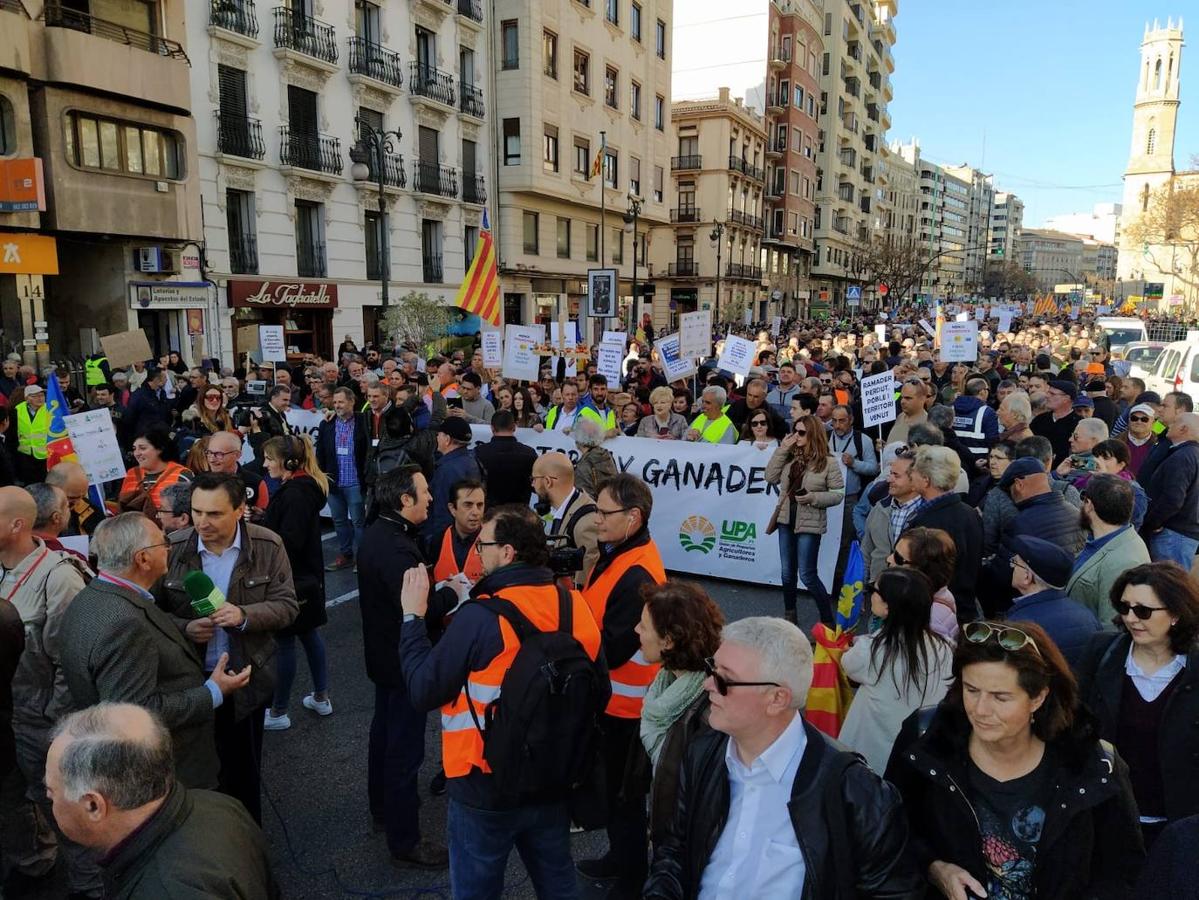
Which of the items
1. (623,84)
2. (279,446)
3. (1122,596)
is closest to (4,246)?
(279,446)

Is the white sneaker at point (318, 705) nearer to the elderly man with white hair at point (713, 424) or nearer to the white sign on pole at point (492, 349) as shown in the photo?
the elderly man with white hair at point (713, 424)

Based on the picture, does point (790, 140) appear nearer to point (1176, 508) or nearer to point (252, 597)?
point (1176, 508)

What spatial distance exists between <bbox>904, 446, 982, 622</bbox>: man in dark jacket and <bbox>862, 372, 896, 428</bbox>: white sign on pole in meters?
3.52

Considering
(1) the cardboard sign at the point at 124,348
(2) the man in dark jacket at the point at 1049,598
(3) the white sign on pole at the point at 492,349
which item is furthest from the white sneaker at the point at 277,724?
(1) the cardboard sign at the point at 124,348

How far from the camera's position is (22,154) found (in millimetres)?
16406

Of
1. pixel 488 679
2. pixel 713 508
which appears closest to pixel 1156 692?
pixel 488 679

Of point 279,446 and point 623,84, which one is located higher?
point 623,84

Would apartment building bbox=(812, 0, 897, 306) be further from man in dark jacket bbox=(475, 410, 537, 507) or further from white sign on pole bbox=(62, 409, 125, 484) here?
white sign on pole bbox=(62, 409, 125, 484)

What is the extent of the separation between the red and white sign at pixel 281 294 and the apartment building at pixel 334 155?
1.5 inches

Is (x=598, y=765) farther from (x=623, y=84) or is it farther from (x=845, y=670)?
(x=623, y=84)

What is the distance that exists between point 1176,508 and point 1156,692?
359cm

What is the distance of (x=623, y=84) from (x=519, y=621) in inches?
1482

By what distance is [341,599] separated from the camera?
7.15 meters

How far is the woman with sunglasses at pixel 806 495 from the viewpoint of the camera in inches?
245
